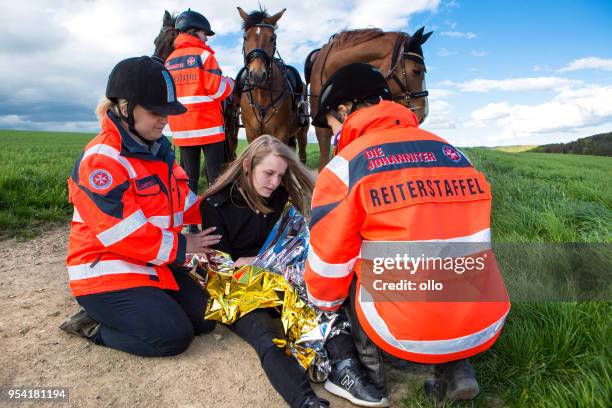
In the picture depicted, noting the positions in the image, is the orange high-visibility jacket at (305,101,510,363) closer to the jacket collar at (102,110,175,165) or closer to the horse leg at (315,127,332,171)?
the jacket collar at (102,110,175,165)

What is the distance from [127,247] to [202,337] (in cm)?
87

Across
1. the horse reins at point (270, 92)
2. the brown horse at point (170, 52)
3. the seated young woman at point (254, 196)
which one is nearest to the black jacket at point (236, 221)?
the seated young woman at point (254, 196)

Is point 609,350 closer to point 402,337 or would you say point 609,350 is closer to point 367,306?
point 402,337

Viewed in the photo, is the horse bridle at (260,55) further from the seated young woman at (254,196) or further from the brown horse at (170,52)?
the seated young woman at (254,196)

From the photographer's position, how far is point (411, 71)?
18.8 ft

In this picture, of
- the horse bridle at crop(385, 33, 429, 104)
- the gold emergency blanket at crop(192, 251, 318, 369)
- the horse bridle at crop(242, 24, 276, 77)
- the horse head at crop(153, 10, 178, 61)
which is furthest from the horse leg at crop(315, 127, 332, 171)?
the gold emergency blanket at crop(192, 251, 318, 369)

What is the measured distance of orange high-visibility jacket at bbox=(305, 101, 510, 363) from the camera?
1.97 meters

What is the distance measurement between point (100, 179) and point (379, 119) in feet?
5.36

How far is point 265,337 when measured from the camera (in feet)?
8.63

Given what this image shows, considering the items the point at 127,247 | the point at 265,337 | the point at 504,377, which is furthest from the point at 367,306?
the point at 127,247

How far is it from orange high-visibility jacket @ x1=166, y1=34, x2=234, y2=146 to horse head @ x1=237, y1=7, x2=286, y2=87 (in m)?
0.36

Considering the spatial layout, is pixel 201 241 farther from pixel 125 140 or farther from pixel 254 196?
pixel 125 140

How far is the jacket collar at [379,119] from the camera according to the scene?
2211mm

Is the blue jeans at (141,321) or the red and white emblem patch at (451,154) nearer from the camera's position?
the red and white emblem patch at (451,154)
